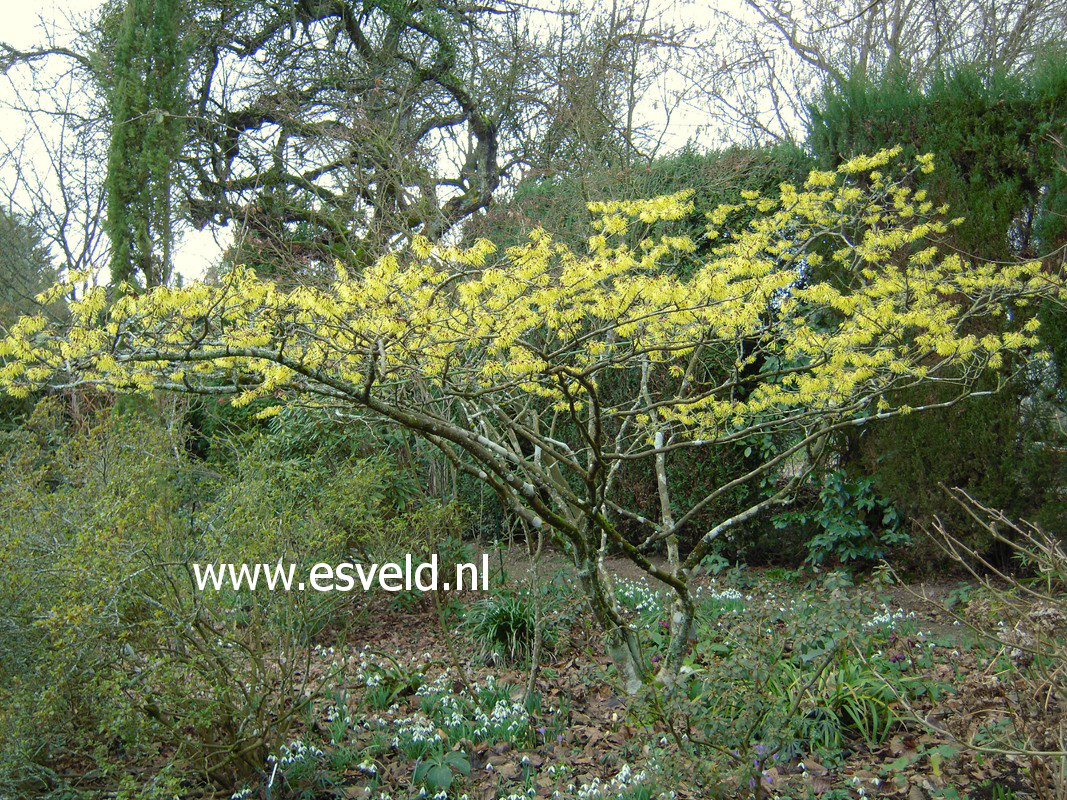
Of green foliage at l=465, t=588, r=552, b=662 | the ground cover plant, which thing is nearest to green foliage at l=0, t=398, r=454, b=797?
the ground cover plant

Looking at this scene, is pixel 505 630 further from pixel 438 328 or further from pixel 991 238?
pixel 991 238

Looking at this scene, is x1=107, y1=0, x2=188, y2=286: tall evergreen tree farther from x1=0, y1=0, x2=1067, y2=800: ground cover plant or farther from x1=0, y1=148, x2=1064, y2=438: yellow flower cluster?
x1=0, y1=148, x2=1064, y2=438: yellow flower cluster

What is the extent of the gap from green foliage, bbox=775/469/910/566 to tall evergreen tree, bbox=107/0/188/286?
23.9ft

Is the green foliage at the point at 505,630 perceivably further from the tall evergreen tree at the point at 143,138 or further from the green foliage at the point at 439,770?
the tall evergreen tree at the point at 143,138

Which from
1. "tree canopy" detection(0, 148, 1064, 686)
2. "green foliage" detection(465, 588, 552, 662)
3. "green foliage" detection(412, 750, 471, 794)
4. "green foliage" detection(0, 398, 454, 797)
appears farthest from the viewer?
"green foliage" detection(465, 588, 552, 662)

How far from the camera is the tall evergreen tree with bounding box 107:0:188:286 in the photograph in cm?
883

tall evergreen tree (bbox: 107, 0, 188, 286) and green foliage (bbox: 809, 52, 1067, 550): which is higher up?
tall evergreen tree (bbox: 107, 0, 188, 286)

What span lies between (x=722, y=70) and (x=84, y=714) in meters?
10.3

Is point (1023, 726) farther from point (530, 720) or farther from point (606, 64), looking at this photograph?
point (606, 64)

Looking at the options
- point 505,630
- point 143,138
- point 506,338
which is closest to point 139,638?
point 506,338

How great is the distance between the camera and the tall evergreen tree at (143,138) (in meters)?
8.83

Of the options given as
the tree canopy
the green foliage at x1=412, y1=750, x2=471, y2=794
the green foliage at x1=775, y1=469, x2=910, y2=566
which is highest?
the tree canopy

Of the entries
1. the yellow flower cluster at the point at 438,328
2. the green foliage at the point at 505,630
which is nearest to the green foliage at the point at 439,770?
the green foliage at the point at 505,630

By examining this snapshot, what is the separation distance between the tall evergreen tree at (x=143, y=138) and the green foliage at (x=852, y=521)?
729 centimetres
